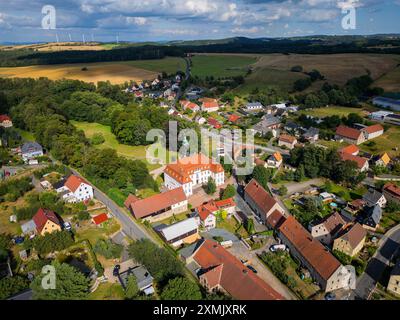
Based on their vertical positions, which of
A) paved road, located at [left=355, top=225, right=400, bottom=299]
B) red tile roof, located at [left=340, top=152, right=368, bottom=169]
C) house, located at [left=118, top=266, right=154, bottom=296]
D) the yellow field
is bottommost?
paved road, located at [left=355, top=225, right=400, bottom=299]

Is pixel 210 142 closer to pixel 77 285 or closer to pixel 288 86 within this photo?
pixel 77 285

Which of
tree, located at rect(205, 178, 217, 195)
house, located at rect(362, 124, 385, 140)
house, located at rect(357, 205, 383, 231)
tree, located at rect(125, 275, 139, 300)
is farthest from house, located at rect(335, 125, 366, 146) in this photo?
tree, located at rect(125, 275, 139, 300)

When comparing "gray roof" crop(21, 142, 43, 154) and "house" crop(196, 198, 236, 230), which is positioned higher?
"gray roof" crop(21, 142, 43, 154)

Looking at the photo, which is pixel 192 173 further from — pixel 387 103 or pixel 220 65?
pixel 220 65

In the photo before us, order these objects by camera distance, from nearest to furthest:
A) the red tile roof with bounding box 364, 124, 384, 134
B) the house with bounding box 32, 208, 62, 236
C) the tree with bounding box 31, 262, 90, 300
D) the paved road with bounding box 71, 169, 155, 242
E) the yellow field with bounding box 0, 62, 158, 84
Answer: the tree with bounding box 31, 262, 90, 300 → the house with bounding box 32, 208, 62, 236 → the paved road with bounding box 71, 169, 155, 242 → the red tile roof with bounding box 364, 124, 384, 134 → the yellow field with bounding box 0, 62, 158, 84

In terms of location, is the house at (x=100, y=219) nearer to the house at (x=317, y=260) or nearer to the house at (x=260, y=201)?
the house at (x=260, y=201)

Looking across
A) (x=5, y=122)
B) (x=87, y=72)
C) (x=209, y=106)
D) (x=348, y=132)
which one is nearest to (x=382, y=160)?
(x=348, y=132)

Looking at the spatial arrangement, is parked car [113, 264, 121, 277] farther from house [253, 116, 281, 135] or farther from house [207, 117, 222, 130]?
house [253, 116, 281, 135]
